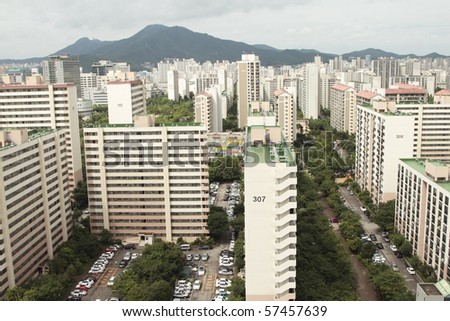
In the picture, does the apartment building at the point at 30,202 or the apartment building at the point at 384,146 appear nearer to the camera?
the apartment building at the point at 30,202

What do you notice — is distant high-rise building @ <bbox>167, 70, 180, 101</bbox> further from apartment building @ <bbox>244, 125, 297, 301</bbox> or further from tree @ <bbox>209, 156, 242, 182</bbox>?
apartment building @ <bbox>244, 125, 297, 301</bbox>

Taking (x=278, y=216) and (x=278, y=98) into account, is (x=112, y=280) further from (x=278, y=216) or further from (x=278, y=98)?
(x=278, y=98)

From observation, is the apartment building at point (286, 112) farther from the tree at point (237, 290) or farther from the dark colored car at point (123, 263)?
the tree at point (237, 290)

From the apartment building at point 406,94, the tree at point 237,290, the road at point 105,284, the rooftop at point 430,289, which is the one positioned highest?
the apartment building at point 406,94

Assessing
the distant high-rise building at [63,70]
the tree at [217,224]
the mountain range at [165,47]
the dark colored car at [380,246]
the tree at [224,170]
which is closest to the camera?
the mountain range at [165,47]

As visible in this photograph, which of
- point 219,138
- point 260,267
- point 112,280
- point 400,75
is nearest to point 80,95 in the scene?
point 219,138

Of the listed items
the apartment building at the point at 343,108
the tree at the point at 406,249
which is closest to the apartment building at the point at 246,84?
the apartment building at the point at 343,108
